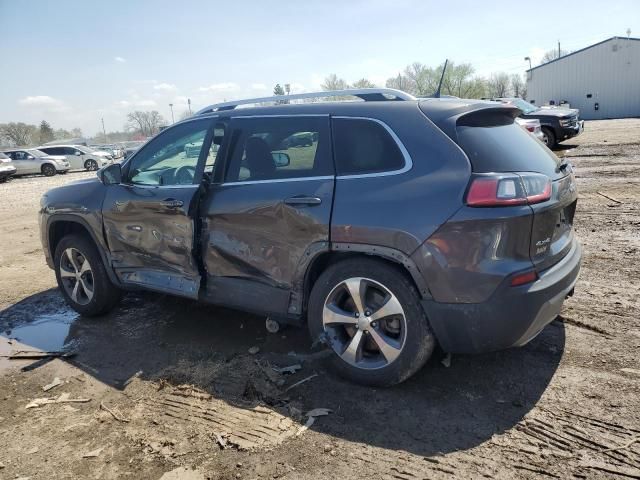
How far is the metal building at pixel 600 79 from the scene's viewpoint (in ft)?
154

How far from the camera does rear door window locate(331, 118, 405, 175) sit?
320cm

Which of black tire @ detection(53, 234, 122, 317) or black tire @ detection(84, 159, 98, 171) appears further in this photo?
black tire @ detection(84, 159, 98, 171)

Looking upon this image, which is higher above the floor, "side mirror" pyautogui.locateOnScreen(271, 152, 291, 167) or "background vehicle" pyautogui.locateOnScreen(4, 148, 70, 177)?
"background vehicle" pyautogui.locateOnScreen(4, 148, 70, 177)

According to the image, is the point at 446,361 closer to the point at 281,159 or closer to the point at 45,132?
the point at 281,159

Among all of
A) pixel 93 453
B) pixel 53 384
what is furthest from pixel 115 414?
pixel 53 384

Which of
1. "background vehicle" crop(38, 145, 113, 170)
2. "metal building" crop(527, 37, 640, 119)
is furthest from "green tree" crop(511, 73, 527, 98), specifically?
"background vehicle" crop(38, 145, 113, 170)

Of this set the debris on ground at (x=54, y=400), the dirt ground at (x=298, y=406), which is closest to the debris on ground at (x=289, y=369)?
the dirt ground at (x=298, y=406)

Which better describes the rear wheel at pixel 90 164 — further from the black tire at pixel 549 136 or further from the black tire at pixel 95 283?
the black tire at pixel 95 283

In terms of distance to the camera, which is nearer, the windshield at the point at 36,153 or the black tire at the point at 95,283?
the black tire at the point at 95,283

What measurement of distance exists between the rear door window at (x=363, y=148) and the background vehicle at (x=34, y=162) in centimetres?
2896

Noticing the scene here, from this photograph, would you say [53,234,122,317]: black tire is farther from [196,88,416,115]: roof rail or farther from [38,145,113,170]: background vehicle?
[38,145,113,170]: background vehicle

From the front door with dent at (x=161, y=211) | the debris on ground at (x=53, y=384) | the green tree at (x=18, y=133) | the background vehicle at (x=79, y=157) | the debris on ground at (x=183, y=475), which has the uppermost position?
the green tree at (x=18, y=133)

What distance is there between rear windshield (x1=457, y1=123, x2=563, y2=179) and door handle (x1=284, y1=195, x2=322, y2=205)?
97 centimetres

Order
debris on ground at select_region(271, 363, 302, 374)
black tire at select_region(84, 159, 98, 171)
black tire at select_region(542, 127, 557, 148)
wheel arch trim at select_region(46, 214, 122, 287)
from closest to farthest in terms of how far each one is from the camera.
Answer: debris on ground at select_region(271, 363, 302, 374), wheel arch trim at select_region(46, 214, 122, 287), black tire at select_region(542, 127, 557, 148), black tire at select_region(84, 159, 98, 171)
